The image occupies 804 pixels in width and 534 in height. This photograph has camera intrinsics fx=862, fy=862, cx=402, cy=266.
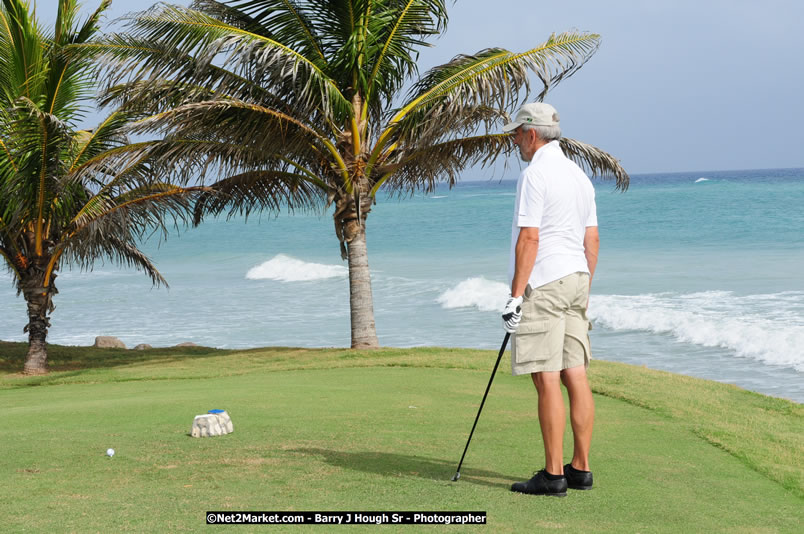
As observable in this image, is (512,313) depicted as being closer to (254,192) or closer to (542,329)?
(542,329)

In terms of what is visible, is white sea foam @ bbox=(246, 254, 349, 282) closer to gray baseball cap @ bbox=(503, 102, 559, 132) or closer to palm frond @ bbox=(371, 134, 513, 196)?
palm frond @ bbox=(371, 134, 513, 196)

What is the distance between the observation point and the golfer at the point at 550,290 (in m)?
4.28

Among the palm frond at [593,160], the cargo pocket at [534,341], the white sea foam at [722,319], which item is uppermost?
the palm frond at [593,160]

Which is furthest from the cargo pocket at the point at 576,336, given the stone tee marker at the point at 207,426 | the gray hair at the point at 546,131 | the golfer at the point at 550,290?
the stone tee marker at the point at 207,426

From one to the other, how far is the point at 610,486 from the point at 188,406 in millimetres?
3950

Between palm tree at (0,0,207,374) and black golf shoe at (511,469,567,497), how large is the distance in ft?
29.4

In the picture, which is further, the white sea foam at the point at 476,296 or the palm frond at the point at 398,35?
the white sea foam at the point at 476,296

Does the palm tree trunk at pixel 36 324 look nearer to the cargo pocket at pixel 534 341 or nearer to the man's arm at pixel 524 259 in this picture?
the cargo pocket at pixel 534 341

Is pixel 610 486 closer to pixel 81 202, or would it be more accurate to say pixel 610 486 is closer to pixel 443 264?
pixel 81 202

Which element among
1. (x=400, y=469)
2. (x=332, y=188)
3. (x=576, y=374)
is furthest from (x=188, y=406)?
(x=332, y=188)

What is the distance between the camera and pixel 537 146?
14.9 ft

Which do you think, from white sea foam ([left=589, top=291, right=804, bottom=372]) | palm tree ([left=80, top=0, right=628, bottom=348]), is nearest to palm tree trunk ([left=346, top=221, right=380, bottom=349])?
palm tree ([left=80, top=0, right=628, bottom=348])

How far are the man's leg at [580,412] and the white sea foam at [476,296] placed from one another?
66.6 ft

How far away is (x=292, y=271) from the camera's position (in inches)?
1624
